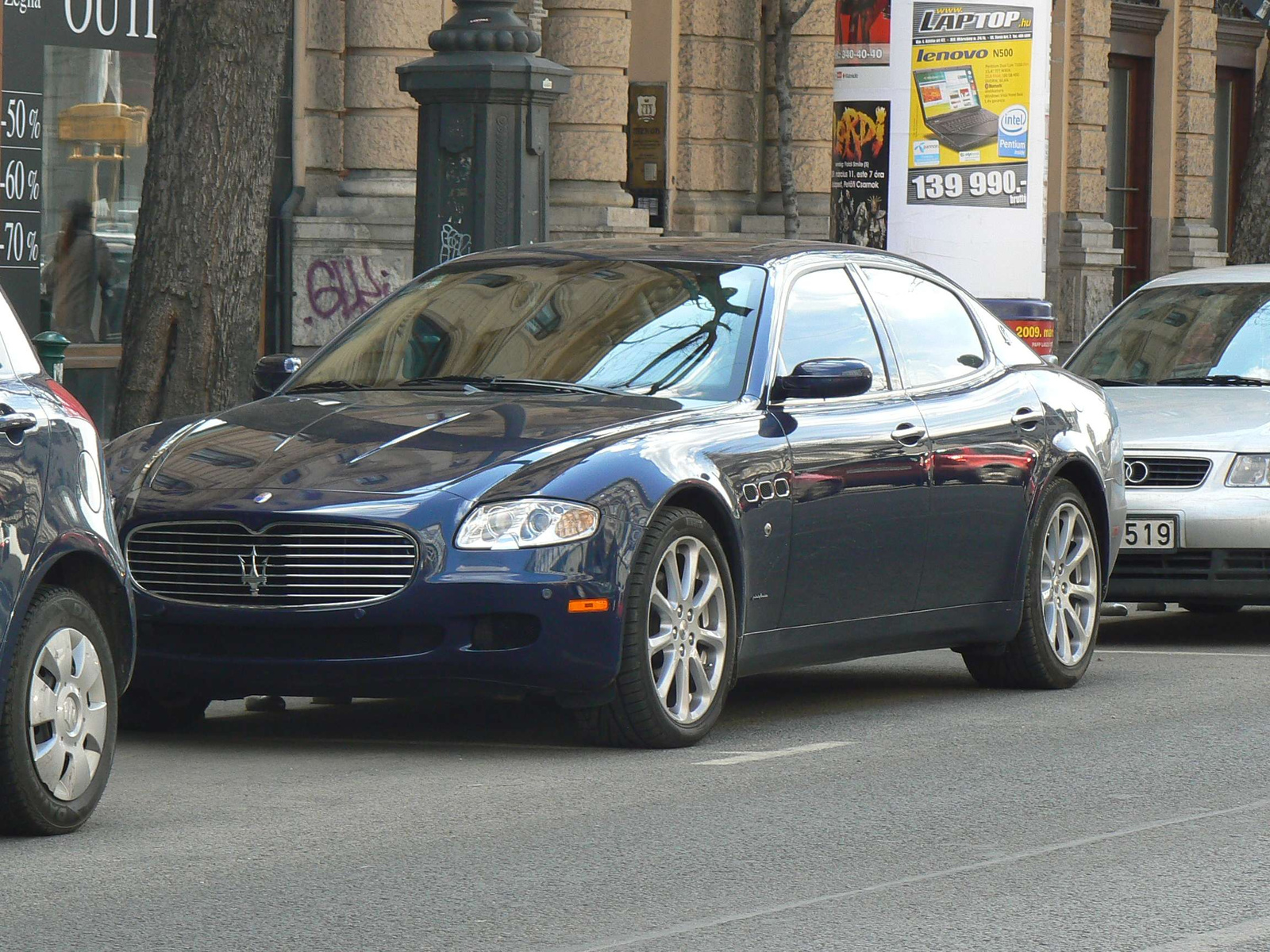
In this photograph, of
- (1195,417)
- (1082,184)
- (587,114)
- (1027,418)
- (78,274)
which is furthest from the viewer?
(1082,184)

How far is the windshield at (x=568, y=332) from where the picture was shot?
806 cm

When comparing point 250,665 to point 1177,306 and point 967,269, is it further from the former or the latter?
point 967,269

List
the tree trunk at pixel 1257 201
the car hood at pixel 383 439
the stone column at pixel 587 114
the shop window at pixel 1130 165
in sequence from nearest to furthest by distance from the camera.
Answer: the car hood at pixel 383 439 → the stone column at pixel 587 114 → the tree trunk at pixel 1257 201 → the shop window at pixel 1130 165

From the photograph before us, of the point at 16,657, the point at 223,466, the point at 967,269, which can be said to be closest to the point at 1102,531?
the point at 223,466

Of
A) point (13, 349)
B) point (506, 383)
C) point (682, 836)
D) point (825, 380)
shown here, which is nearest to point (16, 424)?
point (13, 349)

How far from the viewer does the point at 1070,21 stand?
2855 cm

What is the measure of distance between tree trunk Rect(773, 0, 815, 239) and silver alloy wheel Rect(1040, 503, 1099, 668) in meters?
14.2

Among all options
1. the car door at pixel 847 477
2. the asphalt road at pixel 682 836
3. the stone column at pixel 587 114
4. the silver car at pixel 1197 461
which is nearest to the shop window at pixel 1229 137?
the stone column at pixel 587 114

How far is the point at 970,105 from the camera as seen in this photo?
706 inches

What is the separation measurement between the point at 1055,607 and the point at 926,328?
1150 millimetres

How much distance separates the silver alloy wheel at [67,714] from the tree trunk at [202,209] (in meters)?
5.44

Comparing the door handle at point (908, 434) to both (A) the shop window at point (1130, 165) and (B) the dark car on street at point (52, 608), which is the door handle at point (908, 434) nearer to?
(B) the dark car on street at point (52, 608)

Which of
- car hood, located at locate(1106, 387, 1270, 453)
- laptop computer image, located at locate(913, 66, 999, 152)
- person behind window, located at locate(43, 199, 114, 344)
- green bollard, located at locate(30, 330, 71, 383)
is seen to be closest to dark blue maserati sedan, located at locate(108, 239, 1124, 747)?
car hood, located at locate(1106, 387, 1270, 453)

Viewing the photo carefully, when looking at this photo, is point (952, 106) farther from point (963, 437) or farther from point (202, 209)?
point (963, 437)
